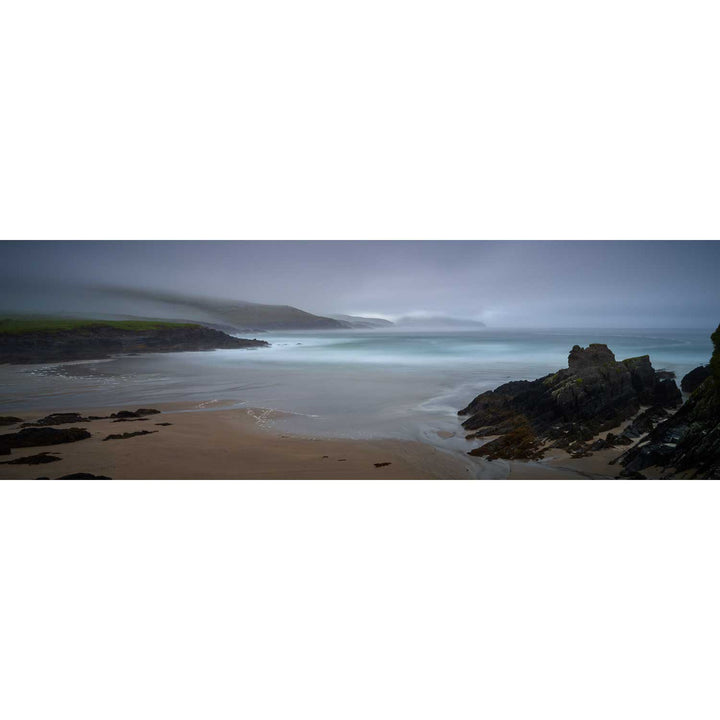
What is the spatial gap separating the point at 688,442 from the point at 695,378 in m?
0.51

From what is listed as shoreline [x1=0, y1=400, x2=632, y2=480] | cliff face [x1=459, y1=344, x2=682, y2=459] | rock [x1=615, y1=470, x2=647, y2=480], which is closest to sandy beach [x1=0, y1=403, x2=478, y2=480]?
shoreline [x1=0, y1=400, x2=632, y2=480]

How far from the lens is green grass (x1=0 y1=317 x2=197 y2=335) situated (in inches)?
157

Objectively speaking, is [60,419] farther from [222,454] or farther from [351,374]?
[351,374]

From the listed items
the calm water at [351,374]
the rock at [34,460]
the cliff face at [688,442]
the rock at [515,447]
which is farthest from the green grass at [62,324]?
the cliff face at [688,442]

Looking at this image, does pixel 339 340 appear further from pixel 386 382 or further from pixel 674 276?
pixel 674 276

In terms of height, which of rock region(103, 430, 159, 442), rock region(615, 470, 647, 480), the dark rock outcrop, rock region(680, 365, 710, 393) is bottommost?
rock region(615, 470, 647, 480)

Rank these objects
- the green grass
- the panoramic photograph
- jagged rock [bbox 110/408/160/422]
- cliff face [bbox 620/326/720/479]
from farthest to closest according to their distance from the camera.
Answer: the green grass → jagged rock [bbox 110/408/160/422] → the panoramic photograph → cliff face [bbox 620/326/720/479]

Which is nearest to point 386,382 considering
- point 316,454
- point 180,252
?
point 316,454

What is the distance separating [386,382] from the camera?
4.20 m

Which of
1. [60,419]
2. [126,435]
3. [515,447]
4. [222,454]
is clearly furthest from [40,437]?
[515,447]

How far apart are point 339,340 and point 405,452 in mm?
1153

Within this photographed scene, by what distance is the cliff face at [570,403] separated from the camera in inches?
148

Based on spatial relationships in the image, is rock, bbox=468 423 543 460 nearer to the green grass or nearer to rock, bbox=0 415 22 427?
the green grass

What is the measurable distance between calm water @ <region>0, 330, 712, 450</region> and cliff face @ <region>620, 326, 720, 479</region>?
267mm
